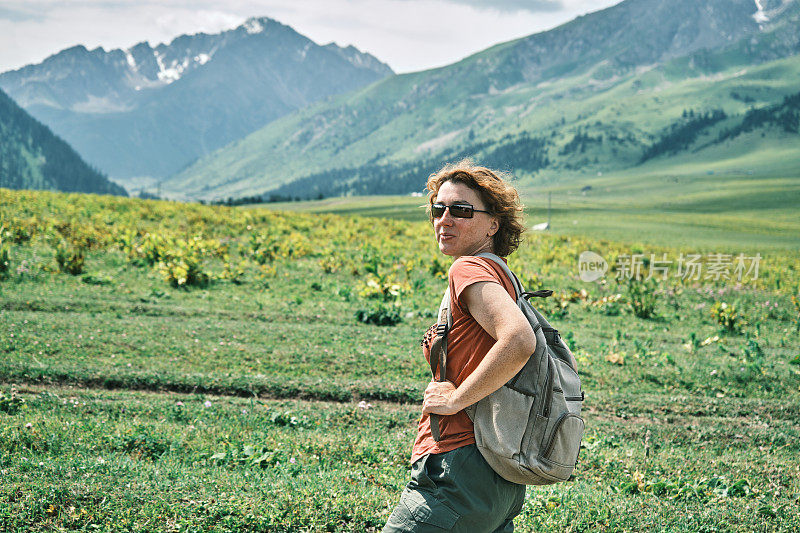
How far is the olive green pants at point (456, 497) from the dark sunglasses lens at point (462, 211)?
1.27 metres

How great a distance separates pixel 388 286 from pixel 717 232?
238ft

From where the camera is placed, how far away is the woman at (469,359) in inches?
116

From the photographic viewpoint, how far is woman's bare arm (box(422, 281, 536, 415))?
2889 mm

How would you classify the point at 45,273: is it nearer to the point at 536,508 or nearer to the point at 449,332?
the point at 536,508

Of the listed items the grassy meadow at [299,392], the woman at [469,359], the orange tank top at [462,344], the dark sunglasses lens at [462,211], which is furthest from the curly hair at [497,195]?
the grassy meadow at [299,392]

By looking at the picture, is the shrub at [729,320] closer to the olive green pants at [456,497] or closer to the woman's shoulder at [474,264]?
the olive green pants at [456,497]

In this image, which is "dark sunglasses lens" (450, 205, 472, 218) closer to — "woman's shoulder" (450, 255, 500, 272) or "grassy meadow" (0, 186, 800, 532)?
"woman's shoulder" (450, 255, 500, 272)

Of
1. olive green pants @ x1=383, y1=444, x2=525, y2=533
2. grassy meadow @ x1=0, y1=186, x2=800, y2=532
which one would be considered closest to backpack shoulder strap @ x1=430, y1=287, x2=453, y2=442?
olive green pants @ x1=383, y1=444, x2=525, y2=533

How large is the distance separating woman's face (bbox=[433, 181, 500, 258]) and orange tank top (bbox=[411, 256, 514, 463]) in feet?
0.86

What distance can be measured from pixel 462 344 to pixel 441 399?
1.03 feet

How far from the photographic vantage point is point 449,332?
3.29 metres

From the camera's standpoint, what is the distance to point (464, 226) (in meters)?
3.46

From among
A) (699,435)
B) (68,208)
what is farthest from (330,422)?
(68,208)

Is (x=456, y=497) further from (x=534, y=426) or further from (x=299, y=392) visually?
(x=299, y=392)
